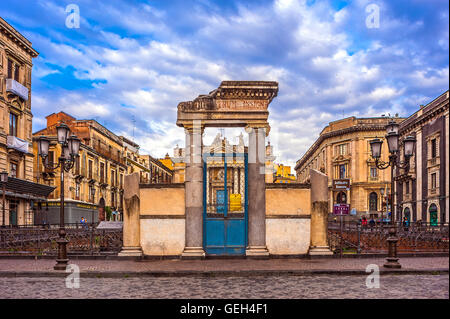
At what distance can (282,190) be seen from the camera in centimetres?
1495

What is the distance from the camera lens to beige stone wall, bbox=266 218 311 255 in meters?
14.8

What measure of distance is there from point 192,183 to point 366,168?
5500 cm

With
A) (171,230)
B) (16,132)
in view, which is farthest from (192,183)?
(16,132)

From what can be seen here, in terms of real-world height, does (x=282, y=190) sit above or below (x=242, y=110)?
below

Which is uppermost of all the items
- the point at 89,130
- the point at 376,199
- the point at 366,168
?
the point at 89,130

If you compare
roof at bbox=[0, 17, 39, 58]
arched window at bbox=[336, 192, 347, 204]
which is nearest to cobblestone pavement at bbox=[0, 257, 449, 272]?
roof at bbox=[0, 17, 39, 58]

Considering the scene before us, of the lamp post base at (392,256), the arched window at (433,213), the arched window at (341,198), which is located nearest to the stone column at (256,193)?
the lamp post base at (392,256)

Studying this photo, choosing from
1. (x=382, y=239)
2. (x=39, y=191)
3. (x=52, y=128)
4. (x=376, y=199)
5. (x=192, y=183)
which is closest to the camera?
(x=192, y=183)

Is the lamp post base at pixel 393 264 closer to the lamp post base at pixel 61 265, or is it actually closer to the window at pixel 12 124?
the lamp post base at pixel 61 265

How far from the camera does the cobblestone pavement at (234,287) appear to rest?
8555 mm

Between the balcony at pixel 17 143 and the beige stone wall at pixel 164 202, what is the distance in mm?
21978

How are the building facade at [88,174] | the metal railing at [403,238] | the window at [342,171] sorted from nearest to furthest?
the metal railing at [403,238]
the building facade at [88,174]
the window at [342,171]
